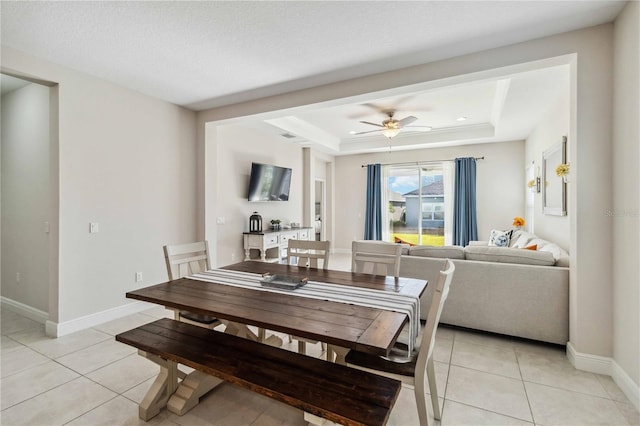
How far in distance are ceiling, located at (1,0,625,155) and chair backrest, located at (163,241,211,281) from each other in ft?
5.85

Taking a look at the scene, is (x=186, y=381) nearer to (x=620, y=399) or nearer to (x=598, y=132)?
(x=620, y=399)

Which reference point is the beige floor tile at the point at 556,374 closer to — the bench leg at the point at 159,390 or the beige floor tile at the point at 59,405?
the bench leg at the point at 159,390

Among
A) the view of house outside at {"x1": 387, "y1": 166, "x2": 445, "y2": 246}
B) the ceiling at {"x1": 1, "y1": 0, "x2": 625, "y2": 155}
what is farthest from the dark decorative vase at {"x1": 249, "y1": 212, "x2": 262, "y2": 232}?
the view of house outside at {"x1": 387, "y1": 166, "x2": 445, "y2": 246}

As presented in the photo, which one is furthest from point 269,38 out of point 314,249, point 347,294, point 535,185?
point 535,185

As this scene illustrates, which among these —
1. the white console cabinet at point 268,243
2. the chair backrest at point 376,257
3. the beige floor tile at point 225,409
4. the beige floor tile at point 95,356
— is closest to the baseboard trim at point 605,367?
the chair backrest at point 376,257

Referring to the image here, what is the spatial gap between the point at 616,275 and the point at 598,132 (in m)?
1.10

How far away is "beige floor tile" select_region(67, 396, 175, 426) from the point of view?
1.79m

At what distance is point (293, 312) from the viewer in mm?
1645

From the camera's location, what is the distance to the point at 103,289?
3.38m

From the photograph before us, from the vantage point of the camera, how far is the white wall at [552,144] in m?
3.52

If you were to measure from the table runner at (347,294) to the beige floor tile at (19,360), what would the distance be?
1536mm

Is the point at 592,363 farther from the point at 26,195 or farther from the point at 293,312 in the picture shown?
the point at 26,195

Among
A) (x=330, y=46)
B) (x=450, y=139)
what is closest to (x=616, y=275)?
(x=330, y=46)

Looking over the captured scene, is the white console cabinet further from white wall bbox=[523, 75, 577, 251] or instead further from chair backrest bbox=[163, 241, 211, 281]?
white wall bbox=[523, 75, 577, 251]
